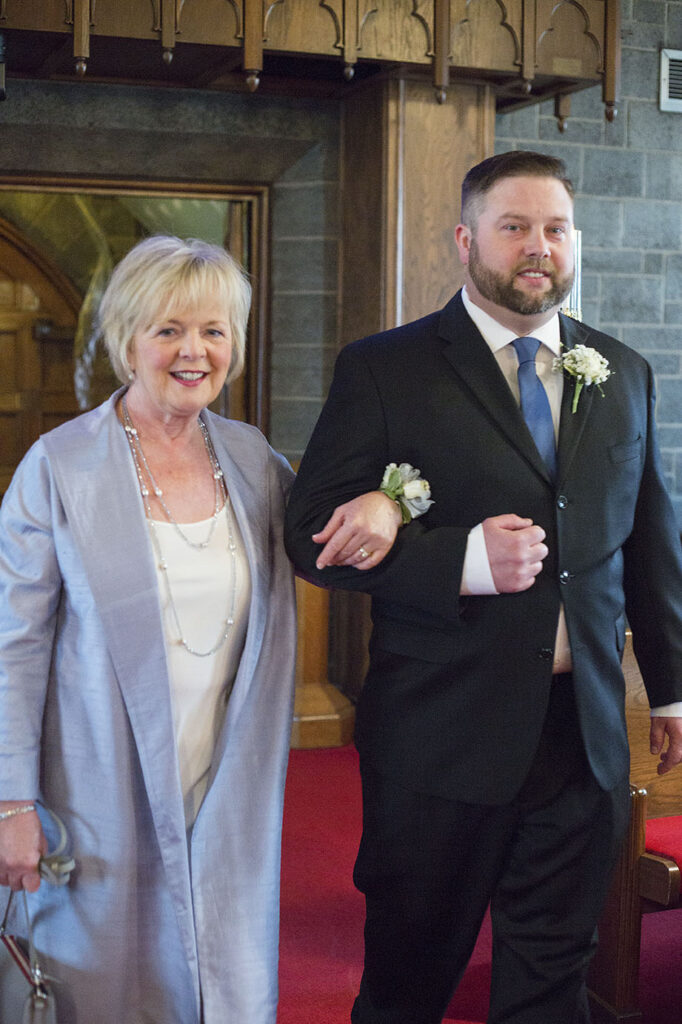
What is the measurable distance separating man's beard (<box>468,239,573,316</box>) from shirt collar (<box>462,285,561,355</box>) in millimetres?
61

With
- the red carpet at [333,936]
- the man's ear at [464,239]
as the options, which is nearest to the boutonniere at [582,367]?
the man's ear at [464,239]

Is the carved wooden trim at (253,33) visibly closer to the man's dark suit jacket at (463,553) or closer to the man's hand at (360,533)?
the man's dark suit jacket at (463,553)

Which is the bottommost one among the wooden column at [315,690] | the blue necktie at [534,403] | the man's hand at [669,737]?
the wooden column at [315,690]

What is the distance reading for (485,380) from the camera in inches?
79.8

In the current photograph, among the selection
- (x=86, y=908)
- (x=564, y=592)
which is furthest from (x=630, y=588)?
(x=86, y=908)

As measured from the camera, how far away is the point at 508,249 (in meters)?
1.97

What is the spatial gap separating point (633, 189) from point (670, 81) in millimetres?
530

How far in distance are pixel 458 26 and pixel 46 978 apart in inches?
145

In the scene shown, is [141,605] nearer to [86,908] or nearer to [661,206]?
[86,908]

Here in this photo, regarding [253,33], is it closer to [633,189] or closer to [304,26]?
[304,26]

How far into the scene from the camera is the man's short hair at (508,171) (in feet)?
6.51

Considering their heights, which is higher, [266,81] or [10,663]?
[266,81]

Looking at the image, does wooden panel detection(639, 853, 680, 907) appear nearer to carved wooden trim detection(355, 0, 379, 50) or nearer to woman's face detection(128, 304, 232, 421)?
woman's face detection(128, 304, 232, 421)

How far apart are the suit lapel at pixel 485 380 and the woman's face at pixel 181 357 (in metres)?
0.40
